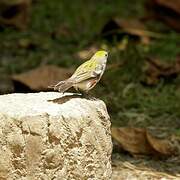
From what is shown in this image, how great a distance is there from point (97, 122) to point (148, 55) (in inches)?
116

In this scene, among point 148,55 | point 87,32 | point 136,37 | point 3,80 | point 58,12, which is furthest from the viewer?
point 58,12

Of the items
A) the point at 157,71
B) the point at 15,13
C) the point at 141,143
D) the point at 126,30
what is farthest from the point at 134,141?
the point at 15,13

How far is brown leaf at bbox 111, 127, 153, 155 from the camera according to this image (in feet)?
12.9

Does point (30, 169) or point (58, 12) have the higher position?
point (30, 169)

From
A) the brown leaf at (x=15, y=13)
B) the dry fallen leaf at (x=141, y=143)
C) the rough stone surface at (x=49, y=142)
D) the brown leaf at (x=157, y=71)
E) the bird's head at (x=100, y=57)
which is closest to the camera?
the rough stone surface at (x=49, y=142)

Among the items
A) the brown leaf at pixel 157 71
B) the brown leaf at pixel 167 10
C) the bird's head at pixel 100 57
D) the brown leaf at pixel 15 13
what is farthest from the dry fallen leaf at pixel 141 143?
the brown leaf at pixel 15 13

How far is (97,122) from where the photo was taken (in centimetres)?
302

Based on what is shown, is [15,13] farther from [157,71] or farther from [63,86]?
[63,86]

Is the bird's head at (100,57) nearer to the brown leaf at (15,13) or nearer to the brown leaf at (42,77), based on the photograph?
the brown leaf at (42,77)

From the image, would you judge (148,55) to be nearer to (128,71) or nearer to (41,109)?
(128,71)

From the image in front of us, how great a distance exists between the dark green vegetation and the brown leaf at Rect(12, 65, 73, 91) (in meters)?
0.33

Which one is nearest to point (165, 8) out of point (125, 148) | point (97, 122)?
point (125, 148)

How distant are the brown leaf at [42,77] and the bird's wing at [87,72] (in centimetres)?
149

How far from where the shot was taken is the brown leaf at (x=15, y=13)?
676 cm
